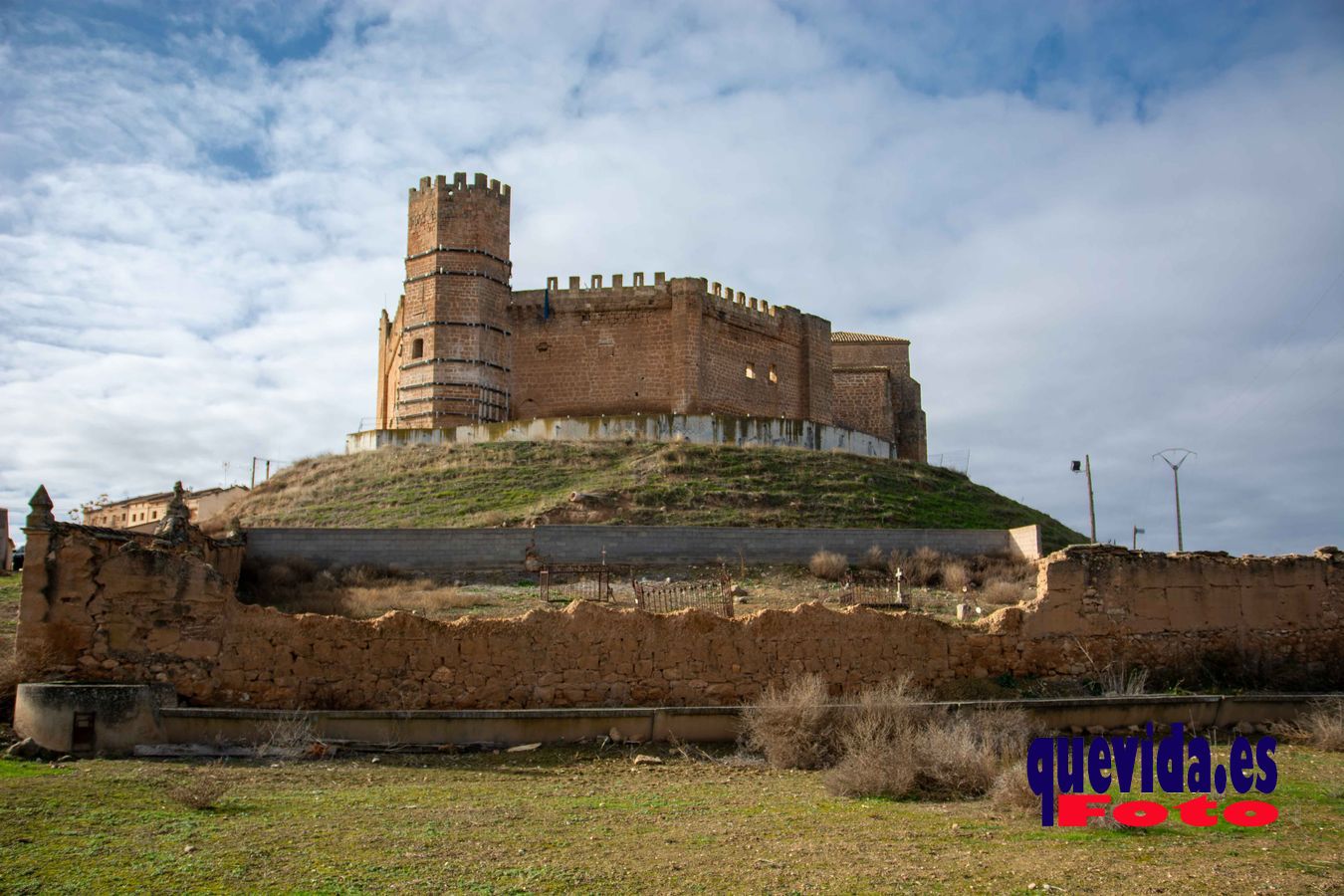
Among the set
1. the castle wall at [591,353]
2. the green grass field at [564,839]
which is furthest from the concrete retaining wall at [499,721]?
the castle wall at [591,353]

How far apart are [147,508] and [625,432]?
23.8m

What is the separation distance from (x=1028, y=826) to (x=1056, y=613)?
5.30 meters

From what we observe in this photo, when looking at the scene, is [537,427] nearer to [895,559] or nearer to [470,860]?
[895,559]

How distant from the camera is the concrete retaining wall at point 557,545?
905 inches

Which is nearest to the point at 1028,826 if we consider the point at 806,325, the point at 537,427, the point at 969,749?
the point at 969,749

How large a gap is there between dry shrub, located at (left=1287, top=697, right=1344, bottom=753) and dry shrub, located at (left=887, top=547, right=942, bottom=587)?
11.2m

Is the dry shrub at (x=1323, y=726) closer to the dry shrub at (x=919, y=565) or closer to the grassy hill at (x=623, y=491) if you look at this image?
the dry shrub at (x=919, y=565)

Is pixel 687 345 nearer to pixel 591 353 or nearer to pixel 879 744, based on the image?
pixel 591 353

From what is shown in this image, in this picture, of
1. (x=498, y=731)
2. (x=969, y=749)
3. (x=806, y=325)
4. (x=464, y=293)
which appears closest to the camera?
(x=969, y=749)

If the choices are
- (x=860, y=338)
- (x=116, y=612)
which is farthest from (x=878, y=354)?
(x=116, y=612)

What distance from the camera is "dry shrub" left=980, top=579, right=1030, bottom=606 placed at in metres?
19.6

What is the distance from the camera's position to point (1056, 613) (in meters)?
12.0

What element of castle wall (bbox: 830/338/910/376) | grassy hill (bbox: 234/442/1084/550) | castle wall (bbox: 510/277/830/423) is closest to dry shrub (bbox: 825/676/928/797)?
grassy hill (bbox: 234/442/1084/550)

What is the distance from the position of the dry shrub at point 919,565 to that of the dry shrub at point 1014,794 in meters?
14.5
